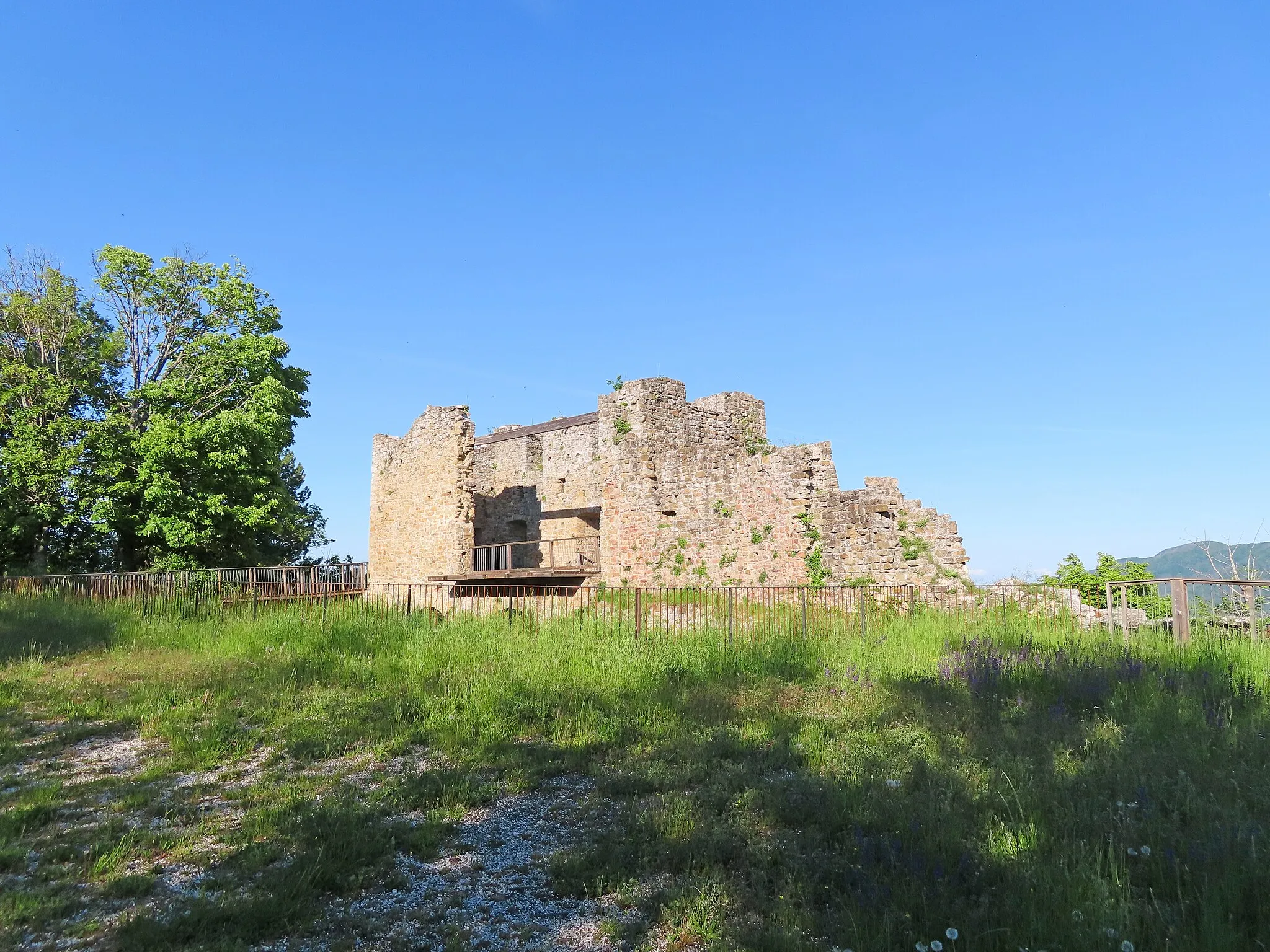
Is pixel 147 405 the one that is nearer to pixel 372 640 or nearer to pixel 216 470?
pixel 216 470

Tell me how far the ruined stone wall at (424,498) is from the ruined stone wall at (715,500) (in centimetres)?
652

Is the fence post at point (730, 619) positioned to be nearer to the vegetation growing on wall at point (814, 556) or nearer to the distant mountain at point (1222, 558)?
the vegetation growing on wall at point (814, 556)

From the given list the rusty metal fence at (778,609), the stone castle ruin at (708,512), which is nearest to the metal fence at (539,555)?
the stone castle ruin at (708,512)

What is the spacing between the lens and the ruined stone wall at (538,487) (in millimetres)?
26641

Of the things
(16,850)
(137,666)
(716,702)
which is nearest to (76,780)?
(16,850)

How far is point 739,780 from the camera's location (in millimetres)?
5840

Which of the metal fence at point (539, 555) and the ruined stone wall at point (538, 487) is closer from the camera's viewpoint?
the metal fence at point (539, 555)

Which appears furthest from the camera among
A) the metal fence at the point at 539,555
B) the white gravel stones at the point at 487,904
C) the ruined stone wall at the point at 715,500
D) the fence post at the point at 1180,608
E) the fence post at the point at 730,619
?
the metal fence at the point at 539,555

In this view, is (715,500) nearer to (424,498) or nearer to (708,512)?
(708,512)

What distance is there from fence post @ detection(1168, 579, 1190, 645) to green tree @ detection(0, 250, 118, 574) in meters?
23.6

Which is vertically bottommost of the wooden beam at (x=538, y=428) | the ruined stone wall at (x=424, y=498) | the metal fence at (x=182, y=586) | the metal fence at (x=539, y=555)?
the metal fence at (x=182, y=586)

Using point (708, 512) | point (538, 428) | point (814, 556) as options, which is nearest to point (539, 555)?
point (538, 428)

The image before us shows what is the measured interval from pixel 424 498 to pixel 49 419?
398 inches

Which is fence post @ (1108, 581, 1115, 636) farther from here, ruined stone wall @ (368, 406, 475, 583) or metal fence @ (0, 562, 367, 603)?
ruined stone wall @ (368, 406, 475, 583)
